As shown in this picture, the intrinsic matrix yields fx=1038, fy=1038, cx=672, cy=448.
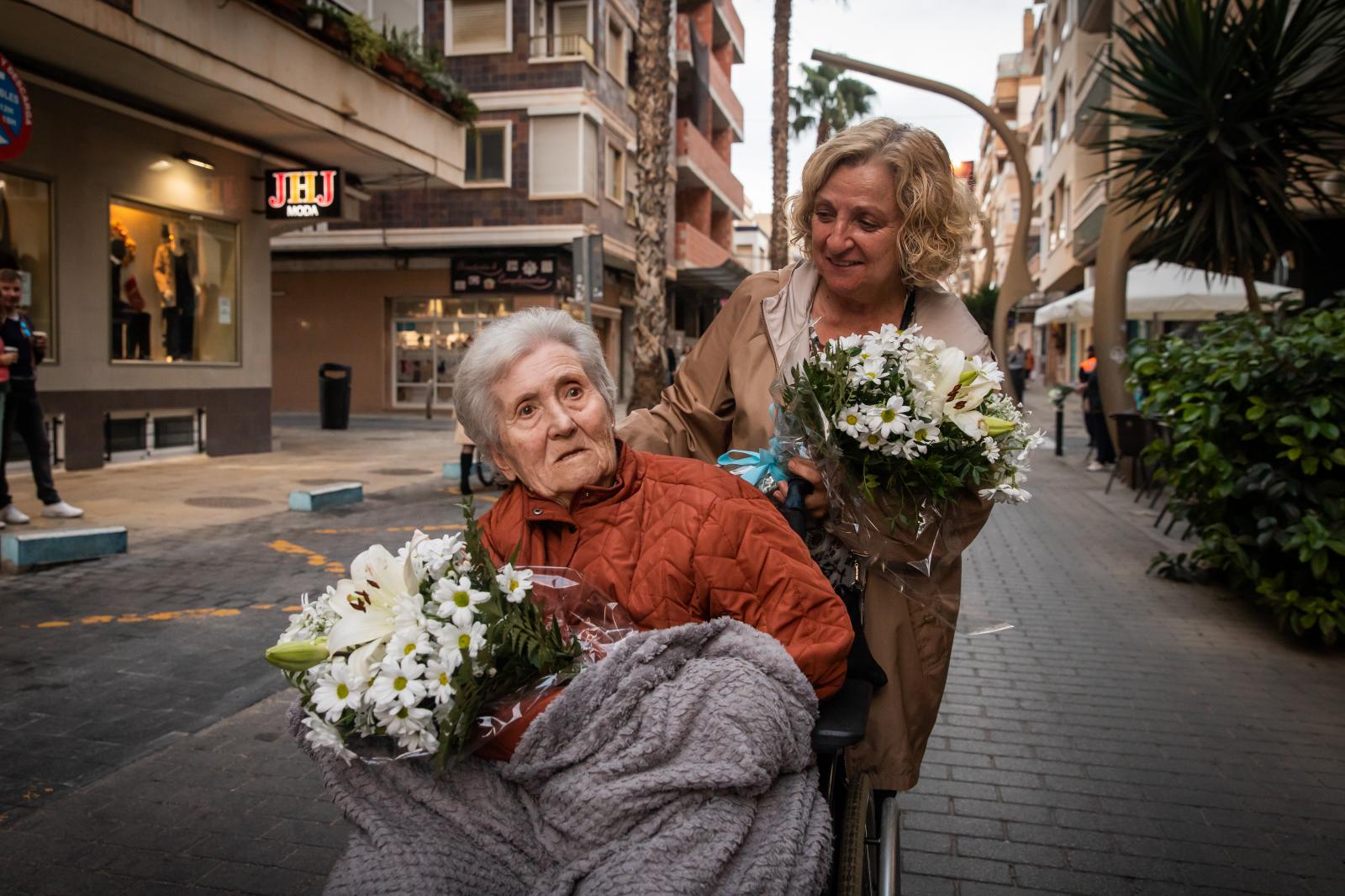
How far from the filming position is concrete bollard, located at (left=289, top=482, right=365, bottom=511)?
10.2 m

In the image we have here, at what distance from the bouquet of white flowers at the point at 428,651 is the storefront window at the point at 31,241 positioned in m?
12.0

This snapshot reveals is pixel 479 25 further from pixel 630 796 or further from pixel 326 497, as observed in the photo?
pixel 630 796

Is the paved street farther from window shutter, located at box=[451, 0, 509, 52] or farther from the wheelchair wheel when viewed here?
window shutter, located at box=[451, 0, 509, 52]

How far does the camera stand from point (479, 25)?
2691 centimetres

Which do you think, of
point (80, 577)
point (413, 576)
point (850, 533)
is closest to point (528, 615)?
point (413, 576)

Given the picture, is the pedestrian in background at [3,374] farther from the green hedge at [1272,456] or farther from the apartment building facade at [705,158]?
the apartment building facade at [705,158]

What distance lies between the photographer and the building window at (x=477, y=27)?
2662 centimetres

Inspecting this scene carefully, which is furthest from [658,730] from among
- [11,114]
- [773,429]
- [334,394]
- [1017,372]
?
[1017,372]

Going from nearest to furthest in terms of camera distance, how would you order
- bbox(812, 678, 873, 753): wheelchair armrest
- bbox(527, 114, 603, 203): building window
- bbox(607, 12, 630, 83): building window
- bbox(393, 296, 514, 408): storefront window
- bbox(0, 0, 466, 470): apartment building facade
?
bbox(812, 678, 873, 753): wheelchair armrest < bbox(0, 0, 466, 470): apartment building facade < bbox(527, 114, 603, 203): building window < bbox(393, 296, 514, 408): storefront window < bbox(607, 12, 630, 83): building window

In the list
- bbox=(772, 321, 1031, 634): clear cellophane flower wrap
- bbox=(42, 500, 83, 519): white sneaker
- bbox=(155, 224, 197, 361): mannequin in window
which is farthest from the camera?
bbox=(155, 224, 197, 361): mannequin in window

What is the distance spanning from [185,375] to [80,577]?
316 inches

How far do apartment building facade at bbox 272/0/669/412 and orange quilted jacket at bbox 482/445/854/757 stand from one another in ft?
76.1

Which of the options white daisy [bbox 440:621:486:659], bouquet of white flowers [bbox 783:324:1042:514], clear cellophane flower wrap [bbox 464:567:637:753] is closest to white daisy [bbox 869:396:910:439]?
bouquet of white flowers [bbox 783:324:1042:514]

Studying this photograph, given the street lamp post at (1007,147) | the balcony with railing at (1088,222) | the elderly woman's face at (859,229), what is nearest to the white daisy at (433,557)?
the elderly woman's face at (859,229)
